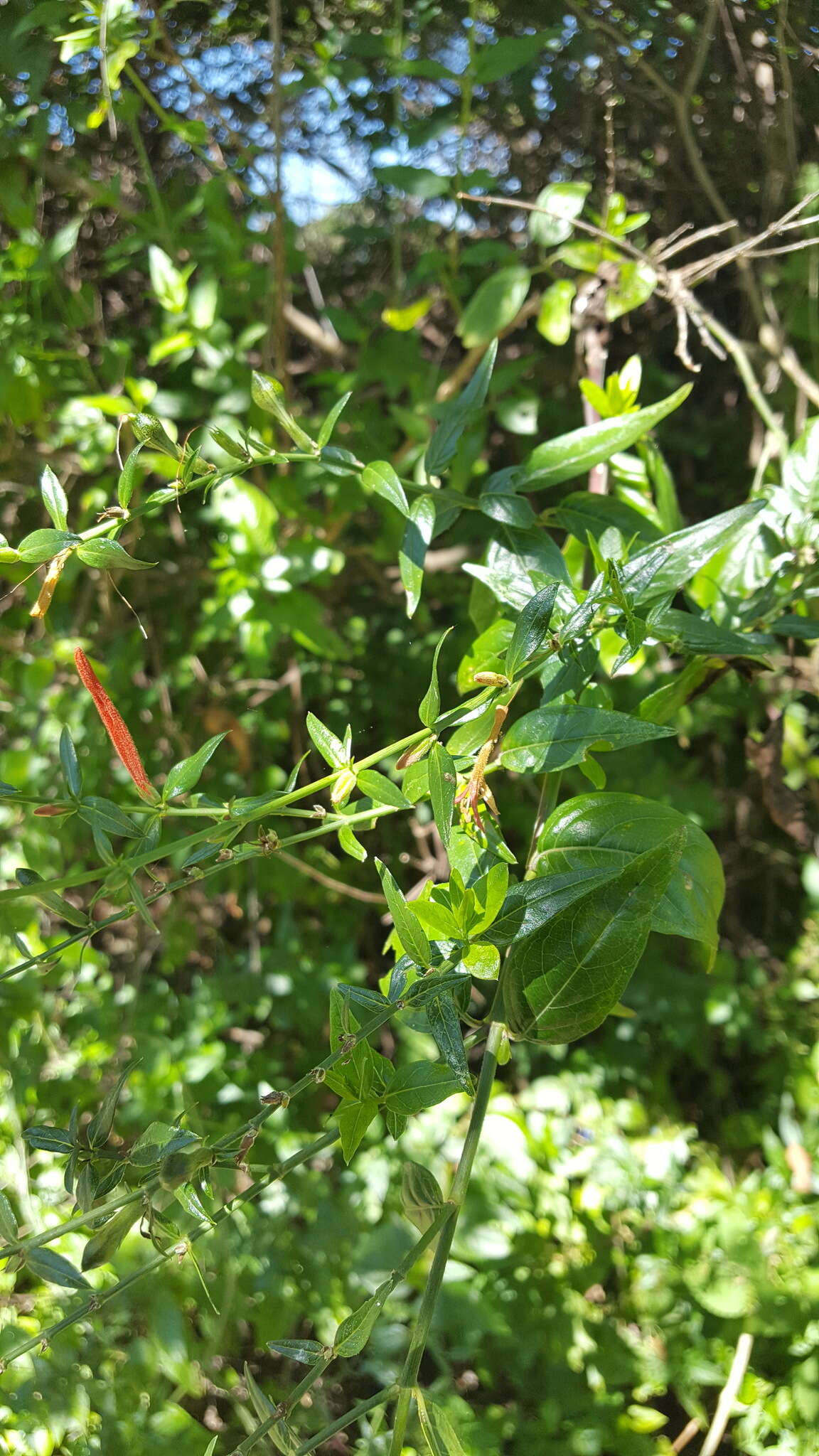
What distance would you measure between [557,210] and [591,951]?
25.6 inches

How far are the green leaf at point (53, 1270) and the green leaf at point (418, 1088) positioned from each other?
0.15 m

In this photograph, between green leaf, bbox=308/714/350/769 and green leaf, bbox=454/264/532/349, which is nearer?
green leaf, bbox=308/714/350/769

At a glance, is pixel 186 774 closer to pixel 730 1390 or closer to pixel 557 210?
pixel 557 210

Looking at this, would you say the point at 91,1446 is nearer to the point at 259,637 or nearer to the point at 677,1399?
the point at 259,637

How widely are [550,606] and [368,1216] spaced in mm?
855

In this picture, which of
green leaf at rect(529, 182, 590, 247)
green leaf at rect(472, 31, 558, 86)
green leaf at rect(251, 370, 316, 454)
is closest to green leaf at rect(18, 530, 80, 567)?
green leaf at rect(251, 370, 316, 454)

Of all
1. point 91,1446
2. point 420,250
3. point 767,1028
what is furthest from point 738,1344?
point 420,250

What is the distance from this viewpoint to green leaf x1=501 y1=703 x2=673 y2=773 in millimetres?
410

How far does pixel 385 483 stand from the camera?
19.2 inches

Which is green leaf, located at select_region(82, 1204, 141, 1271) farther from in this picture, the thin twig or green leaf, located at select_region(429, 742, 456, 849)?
the thin twig

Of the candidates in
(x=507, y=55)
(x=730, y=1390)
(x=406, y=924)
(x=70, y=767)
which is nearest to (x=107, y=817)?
(x=70, y=767)

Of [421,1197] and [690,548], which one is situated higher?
[690,548]

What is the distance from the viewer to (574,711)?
0.42m

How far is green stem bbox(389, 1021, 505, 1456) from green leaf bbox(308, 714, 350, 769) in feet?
0.42
